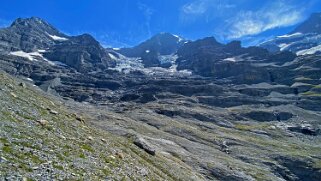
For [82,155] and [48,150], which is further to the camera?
[82,155]

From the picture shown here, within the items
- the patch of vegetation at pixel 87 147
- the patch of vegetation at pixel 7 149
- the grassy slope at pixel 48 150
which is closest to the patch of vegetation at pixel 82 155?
the grassy slope at pixel 48 150

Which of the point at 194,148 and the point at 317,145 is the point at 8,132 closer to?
the point at 194,148

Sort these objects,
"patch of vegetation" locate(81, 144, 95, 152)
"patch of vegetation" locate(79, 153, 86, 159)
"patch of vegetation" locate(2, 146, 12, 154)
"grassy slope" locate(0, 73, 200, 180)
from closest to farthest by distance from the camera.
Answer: "grassy slope" locate(0, 73, 200, 180)
"patch of vegetation" locate(2, 146, 12, 154)
"patch of vegetation" locate(79, 153, 86, 159)
"patch of vegetation" locate(81, 144, 95, 152)

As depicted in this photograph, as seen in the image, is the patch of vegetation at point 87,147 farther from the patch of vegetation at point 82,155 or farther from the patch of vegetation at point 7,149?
the patch of vegetation at point 7,149

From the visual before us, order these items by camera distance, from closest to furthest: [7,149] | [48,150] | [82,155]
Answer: [7,149], [48,150], [82,155]

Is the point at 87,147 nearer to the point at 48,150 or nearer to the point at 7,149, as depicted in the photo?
the point at 48,150

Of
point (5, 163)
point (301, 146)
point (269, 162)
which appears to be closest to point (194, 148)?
point (269, 162)

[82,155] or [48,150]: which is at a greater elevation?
[48,150]

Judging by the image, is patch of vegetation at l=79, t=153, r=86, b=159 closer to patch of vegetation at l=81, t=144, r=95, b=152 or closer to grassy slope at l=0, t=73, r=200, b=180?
grassy slope at l=0, t=73, r=200, b=180

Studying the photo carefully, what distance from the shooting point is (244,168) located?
11375 cm

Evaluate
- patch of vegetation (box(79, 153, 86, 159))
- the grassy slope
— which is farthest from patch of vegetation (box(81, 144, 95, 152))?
patch of vegetation (box(79, 153, 86, 159))

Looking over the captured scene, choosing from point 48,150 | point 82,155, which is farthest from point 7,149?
point 82,155

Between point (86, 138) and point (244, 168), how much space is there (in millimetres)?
73706

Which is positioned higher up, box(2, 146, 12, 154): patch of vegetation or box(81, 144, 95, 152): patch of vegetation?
box(2, 146, 12, 154): patch of vegetation
